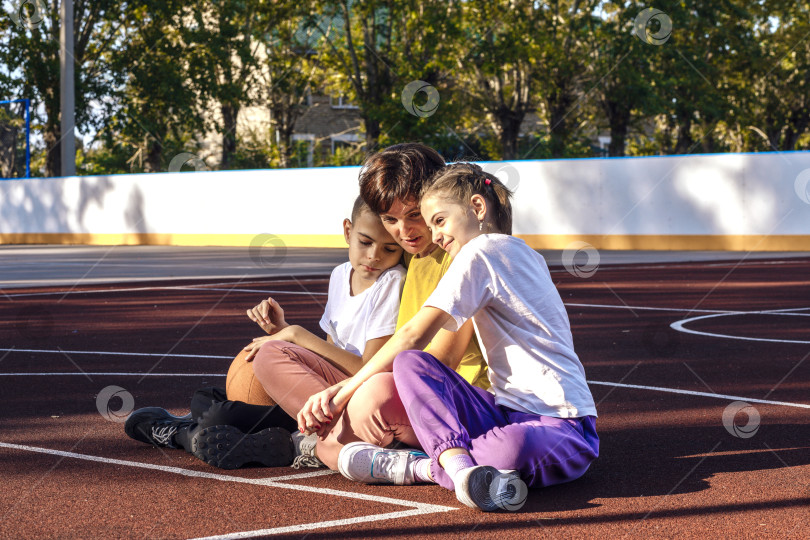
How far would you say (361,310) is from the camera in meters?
4.66

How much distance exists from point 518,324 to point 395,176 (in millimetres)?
766

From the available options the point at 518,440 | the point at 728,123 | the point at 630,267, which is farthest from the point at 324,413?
the point at 728,123

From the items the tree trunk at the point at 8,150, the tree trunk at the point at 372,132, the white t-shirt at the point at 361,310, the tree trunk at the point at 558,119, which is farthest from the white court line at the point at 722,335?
the tree trunk at the point at 558,119

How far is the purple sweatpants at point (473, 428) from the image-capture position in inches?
155

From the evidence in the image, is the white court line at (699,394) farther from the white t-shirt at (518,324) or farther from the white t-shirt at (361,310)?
the white t-shirt at (361,310)

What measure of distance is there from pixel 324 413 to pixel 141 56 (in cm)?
3356

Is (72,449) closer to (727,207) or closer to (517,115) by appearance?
(727,207)

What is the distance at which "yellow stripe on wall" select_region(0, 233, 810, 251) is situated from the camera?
21359mm

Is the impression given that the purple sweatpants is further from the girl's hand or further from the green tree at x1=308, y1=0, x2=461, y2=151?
the green tree at x1=308, y1=0, x2=461, y2=151

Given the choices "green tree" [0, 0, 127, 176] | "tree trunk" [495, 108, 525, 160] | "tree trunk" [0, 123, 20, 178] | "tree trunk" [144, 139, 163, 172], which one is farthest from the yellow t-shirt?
"tree trunk" [144, 139, 163, 172]

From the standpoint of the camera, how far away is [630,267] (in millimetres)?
17641

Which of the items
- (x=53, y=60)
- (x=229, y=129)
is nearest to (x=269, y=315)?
(x=53, y=60)

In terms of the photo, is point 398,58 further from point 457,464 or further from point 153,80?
point 457,464

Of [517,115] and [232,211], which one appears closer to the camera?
[232,211]
